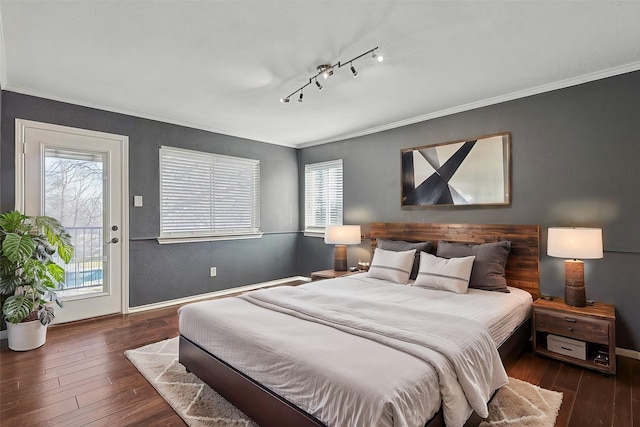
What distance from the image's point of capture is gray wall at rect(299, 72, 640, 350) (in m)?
2.74

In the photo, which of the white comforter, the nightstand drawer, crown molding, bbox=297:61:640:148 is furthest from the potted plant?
the nightstand drawer

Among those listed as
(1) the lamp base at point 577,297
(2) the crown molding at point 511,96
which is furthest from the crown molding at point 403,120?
(1) the lamp base at point 577,297

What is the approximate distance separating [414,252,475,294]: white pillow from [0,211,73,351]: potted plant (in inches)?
142

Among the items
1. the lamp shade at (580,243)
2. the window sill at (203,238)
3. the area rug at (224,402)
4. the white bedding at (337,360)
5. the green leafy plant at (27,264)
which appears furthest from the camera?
the window sill at (203,238)

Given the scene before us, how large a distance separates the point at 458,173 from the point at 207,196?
11.2 feet

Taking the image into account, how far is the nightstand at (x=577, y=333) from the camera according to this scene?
8.13ft

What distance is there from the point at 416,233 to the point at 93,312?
3.97 metres

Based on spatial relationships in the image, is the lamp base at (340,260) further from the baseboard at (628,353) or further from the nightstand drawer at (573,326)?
the baseboard at (628,353)

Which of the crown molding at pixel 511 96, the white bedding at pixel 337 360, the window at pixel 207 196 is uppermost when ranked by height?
the crown molding at pixel 511 96

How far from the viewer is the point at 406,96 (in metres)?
3.45

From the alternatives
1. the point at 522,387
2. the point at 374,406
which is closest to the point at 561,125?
the point at 522,387

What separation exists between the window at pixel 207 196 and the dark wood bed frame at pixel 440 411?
2.06 metres

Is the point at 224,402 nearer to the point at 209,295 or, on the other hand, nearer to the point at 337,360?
the point at 337,360

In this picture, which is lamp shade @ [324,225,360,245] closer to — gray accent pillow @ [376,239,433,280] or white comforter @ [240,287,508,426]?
gray accent pillow @ [376,239,433,280]
